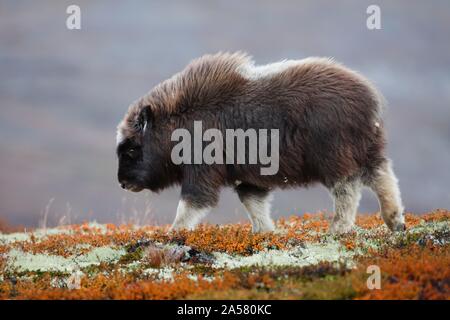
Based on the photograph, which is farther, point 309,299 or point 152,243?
point 152,243

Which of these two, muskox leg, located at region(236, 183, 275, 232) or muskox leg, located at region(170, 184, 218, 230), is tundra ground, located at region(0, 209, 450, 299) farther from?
muskox leg, located at region(236, 183, 275, 232)

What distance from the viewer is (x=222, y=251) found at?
33.5ft

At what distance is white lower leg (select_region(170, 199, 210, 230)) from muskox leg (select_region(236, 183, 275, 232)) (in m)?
1.23

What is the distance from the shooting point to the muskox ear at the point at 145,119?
1198cm

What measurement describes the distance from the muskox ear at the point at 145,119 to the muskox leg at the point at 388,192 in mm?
4306

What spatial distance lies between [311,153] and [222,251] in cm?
241

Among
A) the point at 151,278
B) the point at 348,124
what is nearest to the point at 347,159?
the point at 348,124

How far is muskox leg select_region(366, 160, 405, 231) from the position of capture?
11.3m

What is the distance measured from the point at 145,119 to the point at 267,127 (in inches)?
97.1

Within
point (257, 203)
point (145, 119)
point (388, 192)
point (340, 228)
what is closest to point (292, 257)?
point (340, 228)

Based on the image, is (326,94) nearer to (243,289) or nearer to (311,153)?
(311,153)

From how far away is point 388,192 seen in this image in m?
11.3

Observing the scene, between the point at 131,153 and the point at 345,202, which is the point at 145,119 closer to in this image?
the point at 131,153

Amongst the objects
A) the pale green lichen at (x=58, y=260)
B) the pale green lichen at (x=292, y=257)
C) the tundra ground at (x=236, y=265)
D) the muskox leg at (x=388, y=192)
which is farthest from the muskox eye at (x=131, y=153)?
the muskox leg at (x=388, y=192)
